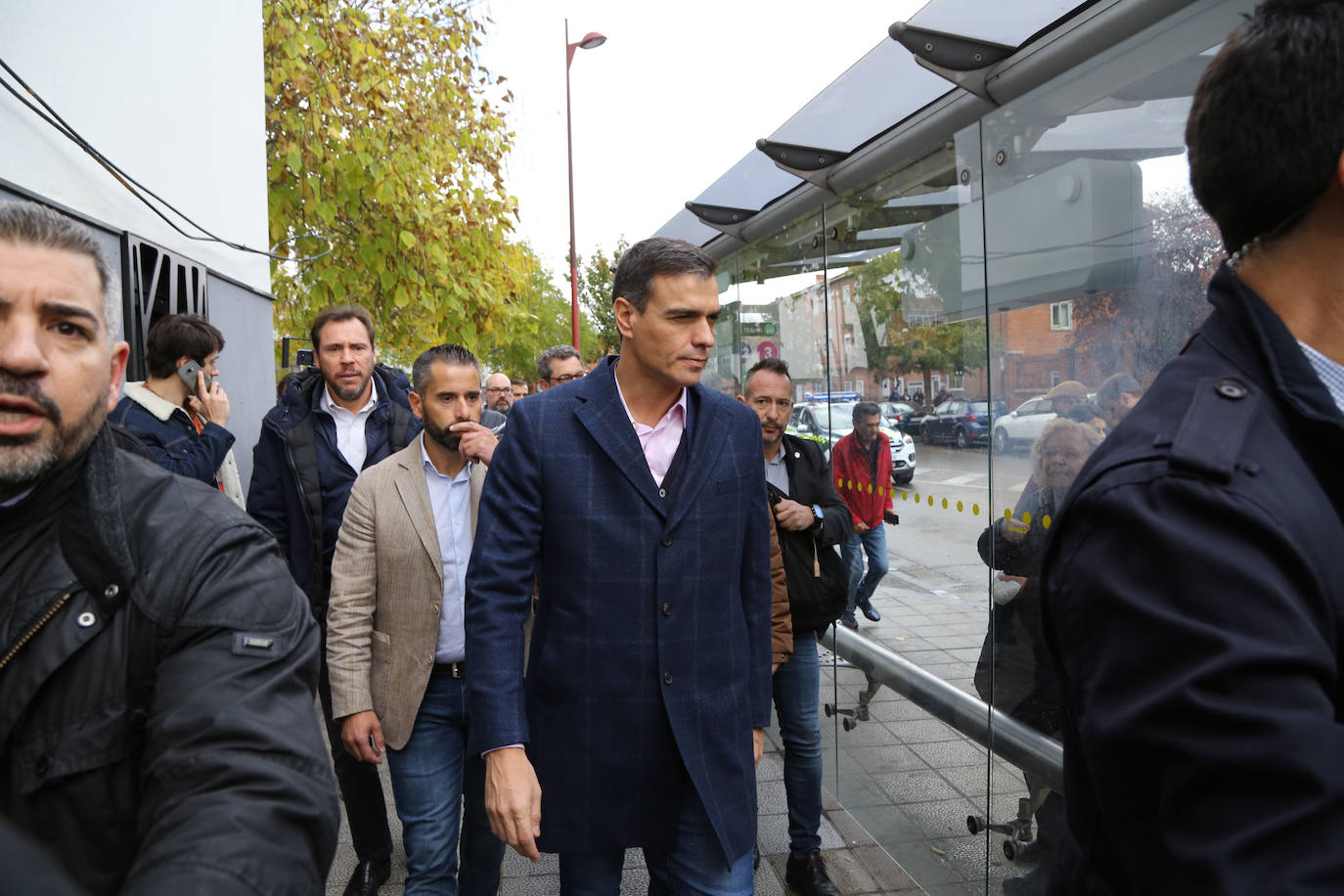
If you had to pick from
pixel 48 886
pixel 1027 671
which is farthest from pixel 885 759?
pixel 48 886

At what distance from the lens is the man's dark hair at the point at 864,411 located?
14.2 feet

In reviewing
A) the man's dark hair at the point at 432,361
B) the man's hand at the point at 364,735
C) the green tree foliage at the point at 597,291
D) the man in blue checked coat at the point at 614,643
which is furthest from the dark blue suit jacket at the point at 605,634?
the green tree foliage at the point at 597,291

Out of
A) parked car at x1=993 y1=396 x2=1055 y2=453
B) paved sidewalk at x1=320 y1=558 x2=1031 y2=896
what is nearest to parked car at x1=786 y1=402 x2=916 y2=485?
paved sidewalk at x1=320 y1=558 x2=1031 y2=896

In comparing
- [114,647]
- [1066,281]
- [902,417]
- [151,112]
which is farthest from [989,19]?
[151,112]

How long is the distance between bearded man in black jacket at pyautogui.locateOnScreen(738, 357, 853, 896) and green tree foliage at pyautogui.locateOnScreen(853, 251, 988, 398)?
1.47 ft

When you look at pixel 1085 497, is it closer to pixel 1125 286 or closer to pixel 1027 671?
pixel 1125 286

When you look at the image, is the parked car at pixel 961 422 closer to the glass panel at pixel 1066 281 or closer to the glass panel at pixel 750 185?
the glass panel at pixel 1066 281

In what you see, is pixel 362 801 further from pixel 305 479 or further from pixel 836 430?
pixel 836 430

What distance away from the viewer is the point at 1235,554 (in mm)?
935

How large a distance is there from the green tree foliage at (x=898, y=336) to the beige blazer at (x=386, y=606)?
172 centimetres

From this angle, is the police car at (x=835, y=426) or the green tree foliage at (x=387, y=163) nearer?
the police car at (x=835, y=426)

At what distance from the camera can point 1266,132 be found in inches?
41.9

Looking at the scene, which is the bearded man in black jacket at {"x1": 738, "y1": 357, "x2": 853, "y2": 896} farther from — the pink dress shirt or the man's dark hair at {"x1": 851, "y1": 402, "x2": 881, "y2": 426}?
the pink dress shirt

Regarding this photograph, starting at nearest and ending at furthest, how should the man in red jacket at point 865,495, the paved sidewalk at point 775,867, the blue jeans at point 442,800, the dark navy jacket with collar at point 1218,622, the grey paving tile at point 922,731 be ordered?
1. the dark navy jacket with collar at point 1218,622
2. the blue jeans at point 442,800
3. the grey paving tile at point 922,731
4. the paved sidewalk at point 775,867
5. the man in red jacket at point 865,495
